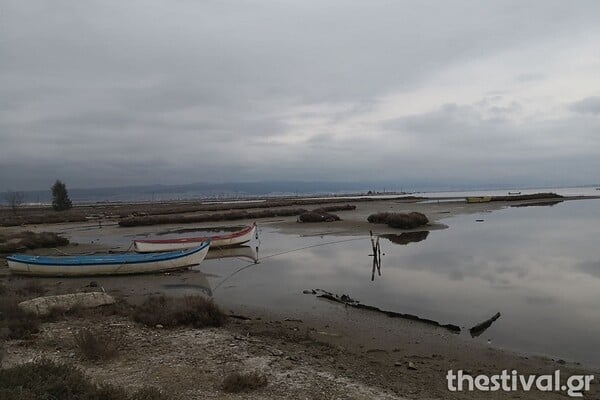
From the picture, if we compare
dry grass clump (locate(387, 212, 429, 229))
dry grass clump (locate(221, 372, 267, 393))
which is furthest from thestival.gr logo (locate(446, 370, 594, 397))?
→ dry grass clump (locate(387, 212, 429, 229))

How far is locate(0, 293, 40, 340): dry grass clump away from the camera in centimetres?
941

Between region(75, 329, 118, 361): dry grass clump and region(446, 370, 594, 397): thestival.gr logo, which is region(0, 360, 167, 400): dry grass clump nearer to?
region(75, 329, 118, 361): dry grass clump

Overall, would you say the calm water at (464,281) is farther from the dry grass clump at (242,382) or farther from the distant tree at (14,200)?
the distant tree at (14,200)

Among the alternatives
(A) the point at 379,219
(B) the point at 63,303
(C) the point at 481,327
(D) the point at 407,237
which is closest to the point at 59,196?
(A) the point at 379,219

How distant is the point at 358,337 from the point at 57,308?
8.28m

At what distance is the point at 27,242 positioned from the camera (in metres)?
31.2

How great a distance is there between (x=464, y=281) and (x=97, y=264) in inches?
659

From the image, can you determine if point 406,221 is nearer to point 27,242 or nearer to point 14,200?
point 27,242

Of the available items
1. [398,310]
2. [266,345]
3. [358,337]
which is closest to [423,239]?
[398,310]

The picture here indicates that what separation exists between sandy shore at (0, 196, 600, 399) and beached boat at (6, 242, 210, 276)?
347 inches

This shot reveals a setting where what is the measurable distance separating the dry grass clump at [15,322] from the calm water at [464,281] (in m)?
6.47

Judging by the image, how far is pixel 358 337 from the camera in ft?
36.0

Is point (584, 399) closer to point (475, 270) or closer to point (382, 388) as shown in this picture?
point (382, 388)

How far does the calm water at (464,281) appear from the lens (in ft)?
39.6
